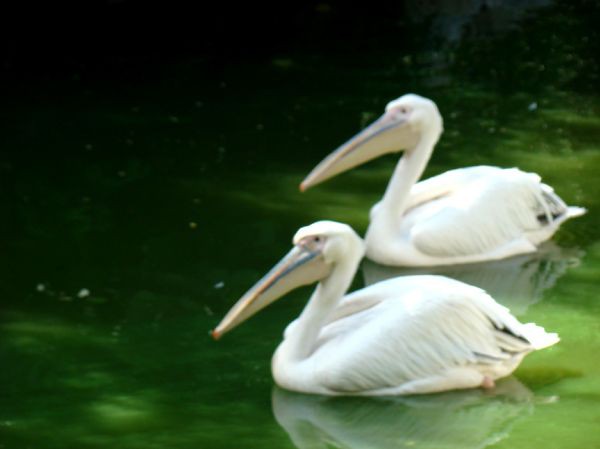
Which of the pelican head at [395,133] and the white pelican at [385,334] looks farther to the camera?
the pelican head at [395,133]

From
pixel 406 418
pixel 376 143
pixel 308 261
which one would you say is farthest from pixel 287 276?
pixel 376 143

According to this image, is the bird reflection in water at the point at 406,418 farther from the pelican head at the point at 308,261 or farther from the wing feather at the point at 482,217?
the wing feather at the point at 482,217

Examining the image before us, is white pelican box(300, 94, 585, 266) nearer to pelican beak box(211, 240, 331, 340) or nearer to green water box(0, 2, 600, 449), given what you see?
green water box(0, 2, 600, 449)

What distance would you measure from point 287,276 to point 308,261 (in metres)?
0.09

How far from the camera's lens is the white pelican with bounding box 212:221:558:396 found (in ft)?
14.9

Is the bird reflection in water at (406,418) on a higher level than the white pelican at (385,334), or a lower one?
lower

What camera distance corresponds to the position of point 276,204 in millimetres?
6477

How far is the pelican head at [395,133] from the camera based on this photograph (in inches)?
231

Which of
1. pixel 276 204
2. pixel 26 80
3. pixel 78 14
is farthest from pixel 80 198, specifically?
pixel 78 14

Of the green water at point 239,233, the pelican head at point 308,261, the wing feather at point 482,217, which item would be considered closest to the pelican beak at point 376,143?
the wing feather at point 482,217

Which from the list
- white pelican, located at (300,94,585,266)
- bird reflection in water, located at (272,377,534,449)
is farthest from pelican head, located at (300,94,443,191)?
bird reflection in water, located at (272,377,534,449)

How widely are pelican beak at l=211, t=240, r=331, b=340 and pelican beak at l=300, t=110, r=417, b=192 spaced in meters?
1.25

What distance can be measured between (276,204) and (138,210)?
0.61m

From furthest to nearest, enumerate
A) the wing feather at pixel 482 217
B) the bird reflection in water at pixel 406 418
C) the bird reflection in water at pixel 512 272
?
the wing feather at pixel 482 217 < the bird reflection in water at pixel 512 272 < the bird reflection in water at pixel 406 418
